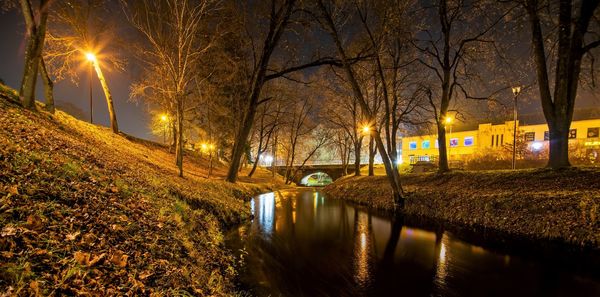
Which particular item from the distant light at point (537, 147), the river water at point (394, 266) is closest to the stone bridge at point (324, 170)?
the distant light at point (537, 147)

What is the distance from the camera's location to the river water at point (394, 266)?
6.50m

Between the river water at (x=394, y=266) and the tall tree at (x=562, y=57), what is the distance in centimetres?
708

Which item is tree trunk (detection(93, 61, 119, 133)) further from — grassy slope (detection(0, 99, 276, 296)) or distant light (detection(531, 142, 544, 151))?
distant light (detection(531, 142, 544, 151))

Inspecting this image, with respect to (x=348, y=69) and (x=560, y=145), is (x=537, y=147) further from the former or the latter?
(x=348, y=69)

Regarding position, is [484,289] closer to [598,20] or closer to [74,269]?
[74,269]

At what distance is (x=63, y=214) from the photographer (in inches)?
168

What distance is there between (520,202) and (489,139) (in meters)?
46.0

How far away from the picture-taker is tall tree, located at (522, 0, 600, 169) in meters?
11.9

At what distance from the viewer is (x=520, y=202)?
35.9ft

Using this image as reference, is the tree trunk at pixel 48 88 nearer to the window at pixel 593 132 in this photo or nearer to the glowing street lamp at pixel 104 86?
the glowing street lamp at pixel 104 86

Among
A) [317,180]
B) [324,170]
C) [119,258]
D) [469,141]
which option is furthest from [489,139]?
[119,258]

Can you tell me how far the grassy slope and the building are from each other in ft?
120

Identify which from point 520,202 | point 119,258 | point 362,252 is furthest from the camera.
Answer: point 520,202

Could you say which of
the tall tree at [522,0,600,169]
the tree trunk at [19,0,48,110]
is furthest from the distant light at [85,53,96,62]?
the tall tree at [522,0,600,169]
